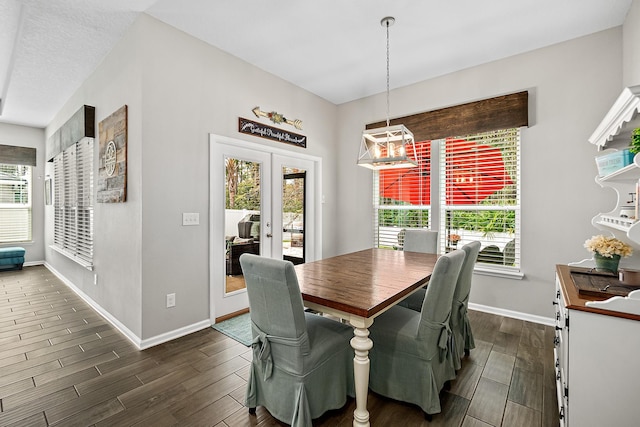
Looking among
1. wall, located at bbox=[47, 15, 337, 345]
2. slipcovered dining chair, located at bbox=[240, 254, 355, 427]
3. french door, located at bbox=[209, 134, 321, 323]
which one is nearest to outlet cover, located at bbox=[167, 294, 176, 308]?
wall, located at bbox=[47, 15, 337, 345]

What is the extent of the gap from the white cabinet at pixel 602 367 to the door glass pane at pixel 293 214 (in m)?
3.23

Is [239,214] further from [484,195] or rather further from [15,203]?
[15,203]

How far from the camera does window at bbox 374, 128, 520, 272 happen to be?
3.41 meters

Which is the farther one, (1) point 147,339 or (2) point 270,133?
(2) point 270,133

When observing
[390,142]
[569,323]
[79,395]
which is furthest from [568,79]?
[79,395]

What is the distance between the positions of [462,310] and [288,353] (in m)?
1.48

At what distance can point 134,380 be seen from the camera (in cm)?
215

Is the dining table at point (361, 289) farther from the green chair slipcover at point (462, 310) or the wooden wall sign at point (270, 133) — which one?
the wooden wall sign at point (270, 133)

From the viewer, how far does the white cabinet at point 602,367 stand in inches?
49.7

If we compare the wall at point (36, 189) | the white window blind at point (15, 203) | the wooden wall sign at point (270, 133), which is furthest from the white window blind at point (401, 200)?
the white window blind at point (15, 203)

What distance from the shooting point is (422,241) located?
339 cm

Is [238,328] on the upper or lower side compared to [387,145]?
lower

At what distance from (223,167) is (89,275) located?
2.31 metres

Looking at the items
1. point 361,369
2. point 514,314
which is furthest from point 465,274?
point 514,314
